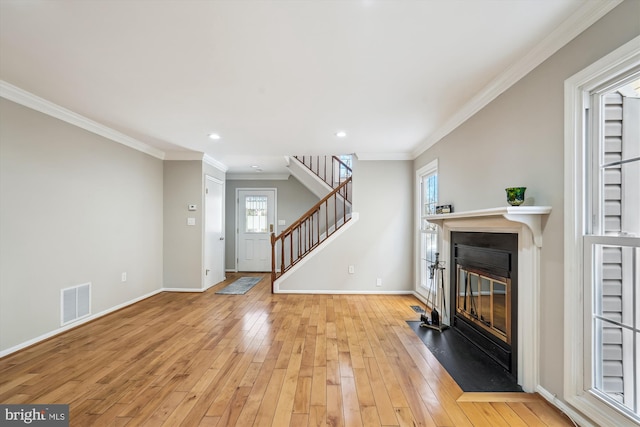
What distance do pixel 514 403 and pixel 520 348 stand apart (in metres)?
0.39

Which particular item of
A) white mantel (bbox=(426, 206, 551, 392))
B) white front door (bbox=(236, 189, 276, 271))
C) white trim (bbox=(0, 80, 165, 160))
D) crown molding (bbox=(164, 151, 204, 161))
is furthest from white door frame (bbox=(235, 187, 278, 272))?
white mantel (bbox=(426, 206, 551, 392))

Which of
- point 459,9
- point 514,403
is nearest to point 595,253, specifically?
point 514,403

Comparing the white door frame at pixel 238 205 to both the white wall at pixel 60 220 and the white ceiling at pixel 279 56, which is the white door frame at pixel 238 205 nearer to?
the white wall at pixel 60 220

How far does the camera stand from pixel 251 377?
2.25 meters

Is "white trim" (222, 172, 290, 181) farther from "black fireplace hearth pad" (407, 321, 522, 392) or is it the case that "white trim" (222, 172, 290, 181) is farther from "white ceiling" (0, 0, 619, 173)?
"black fireplace hearth pad" (407, 321, 522, 392)

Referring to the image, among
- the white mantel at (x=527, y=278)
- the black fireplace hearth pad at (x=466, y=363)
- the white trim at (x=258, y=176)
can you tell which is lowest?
the black fireplace hearth pad at (x=466, y=363)

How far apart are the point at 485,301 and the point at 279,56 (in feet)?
9.21

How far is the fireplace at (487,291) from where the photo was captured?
225 centimetres

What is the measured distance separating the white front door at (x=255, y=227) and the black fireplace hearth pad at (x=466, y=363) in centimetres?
471

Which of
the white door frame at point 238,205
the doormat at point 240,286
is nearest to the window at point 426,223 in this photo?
the doormat at point 240,286

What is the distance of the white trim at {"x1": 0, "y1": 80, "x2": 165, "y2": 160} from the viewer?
258 centimetres

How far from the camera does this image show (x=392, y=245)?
495cm

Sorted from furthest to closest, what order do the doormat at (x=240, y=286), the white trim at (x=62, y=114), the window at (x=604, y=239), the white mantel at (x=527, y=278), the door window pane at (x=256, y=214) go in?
the door window pane at (x=256, y=214) → the doormat at (x=240, y=286) → the white trim at (x=62, y=114) → the white mantel at (x=527, y=278) → the window at (x=604, y=239)

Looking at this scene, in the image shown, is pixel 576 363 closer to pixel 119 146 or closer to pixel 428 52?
pixel 428 52
